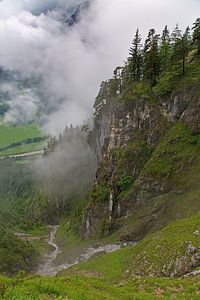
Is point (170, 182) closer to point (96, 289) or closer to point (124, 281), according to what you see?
point (124, 281)

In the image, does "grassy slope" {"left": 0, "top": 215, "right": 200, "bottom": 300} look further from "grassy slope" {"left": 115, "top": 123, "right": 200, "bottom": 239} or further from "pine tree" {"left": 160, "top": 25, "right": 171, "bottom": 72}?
"pine tree" {"left": 160, "top": 25, "right": 171, "bottom": 72}

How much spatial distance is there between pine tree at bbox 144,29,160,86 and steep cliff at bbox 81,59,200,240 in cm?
389

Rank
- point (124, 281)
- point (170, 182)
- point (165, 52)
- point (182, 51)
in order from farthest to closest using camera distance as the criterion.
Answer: point (165, 52)
point (182, 51)
point (170, 182)
point (124, 281)

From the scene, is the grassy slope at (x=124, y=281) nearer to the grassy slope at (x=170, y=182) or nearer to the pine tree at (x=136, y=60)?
the grassy slope at (x=170, y=182)

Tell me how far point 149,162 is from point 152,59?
103 ft

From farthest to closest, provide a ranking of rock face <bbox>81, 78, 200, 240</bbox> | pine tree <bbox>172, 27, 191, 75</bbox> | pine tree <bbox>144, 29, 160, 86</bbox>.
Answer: pine tree <bbox>144, 29, 160, 86</bbox> < pine tree <bbox>172, 27, 191, 75</bbox> < rock face <bbox>81, 78, 200, 240</bbox>

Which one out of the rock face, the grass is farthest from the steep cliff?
the grass

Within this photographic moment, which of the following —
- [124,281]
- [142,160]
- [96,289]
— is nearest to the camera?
[96,289]

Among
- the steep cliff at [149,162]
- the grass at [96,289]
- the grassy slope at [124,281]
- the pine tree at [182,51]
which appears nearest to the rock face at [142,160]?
the steep cliff at [149,162]

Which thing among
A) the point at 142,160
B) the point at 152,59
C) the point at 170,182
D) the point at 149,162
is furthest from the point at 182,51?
the point at 170,182

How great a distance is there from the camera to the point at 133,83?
10981 cm

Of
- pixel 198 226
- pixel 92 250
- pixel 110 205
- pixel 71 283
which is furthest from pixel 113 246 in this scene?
pixel 71 283

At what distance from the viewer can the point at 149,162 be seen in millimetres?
83375

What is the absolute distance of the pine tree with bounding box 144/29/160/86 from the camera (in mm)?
101188
